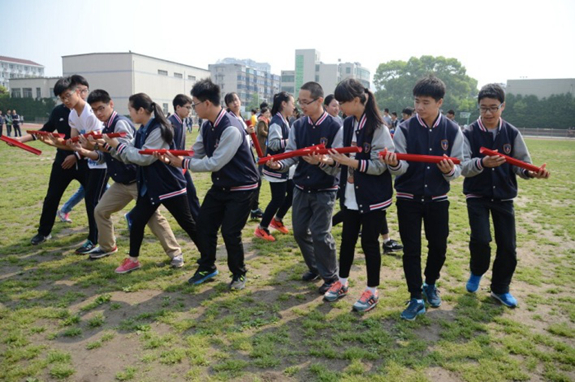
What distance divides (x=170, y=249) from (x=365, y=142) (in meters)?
3.07

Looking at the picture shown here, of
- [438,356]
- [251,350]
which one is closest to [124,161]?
[251,350]

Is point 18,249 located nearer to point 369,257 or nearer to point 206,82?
point 206,82

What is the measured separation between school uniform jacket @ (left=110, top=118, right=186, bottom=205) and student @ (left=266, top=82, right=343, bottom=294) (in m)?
1.51

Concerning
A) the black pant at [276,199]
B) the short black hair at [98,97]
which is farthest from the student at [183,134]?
the black pant at [276,199]

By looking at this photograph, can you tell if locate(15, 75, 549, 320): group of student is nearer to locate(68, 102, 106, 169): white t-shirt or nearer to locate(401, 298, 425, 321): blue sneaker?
locate(401, 298, 425, 321): blue sneaker

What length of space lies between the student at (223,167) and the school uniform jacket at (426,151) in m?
1.70

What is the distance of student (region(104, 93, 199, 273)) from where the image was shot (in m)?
4.96

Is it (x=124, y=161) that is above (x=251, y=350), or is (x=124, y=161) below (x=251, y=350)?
above

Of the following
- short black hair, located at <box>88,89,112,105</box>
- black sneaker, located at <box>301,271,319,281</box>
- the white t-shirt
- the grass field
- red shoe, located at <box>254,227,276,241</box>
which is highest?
short black hair, located at <box>88,89,112,105</box>

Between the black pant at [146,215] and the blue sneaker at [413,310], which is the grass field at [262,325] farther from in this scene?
the black pant at [146,215]

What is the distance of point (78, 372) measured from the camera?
125 inches

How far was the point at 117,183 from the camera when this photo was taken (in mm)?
5547

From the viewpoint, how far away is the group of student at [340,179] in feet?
13.3

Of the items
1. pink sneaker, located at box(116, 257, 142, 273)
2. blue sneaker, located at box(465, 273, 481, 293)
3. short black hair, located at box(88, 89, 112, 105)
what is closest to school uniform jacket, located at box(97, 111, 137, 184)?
short black hair, located at box(88, 89, 112, 105)
